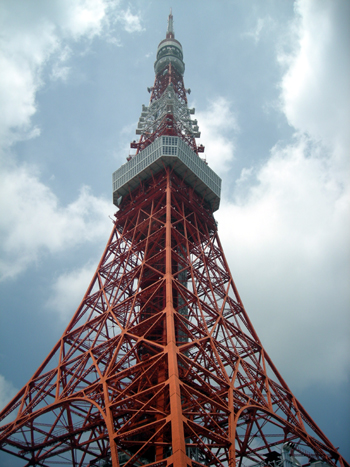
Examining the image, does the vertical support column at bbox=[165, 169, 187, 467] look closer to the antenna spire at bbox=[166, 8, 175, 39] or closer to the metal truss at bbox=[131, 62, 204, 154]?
the metal truss at bbox=[131, 62, 204, 154]

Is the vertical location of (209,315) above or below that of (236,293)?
below

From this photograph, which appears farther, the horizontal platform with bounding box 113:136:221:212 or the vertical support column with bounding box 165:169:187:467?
the horizontal platform with bounding box 113:136:221:212

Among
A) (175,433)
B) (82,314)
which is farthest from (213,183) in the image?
(175,433)

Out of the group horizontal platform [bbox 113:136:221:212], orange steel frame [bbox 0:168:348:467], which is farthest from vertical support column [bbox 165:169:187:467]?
horizontal platform [bbox 113:136:221:212]

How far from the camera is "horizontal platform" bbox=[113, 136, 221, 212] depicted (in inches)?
1622

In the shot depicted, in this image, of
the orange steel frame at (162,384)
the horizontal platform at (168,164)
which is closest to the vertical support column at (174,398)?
Answer: the orange steel frame at (162,384)

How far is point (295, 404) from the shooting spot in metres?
30.5

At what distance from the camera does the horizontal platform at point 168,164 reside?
41188 millimetres

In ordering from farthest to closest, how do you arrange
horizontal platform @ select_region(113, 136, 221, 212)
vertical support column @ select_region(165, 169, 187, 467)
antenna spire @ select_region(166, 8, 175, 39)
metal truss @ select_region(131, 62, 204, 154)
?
1. antenna spire @ select_region(166, 8, 175, 39)
2. metal truss @ select_region(131, 62, 204, 154)
3. horizontal platform @ select_region(113, 136, 221, 212)
4. vertical support column @ select_region(165, 169, 187, 467)

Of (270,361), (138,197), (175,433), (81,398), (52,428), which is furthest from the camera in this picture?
(138,197)

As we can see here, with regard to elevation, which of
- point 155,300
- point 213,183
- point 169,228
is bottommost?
point 155,300

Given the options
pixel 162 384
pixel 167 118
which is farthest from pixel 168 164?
pixel 162 384

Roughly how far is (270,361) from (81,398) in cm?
1417

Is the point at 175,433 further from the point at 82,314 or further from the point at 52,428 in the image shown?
the point at 82,314
